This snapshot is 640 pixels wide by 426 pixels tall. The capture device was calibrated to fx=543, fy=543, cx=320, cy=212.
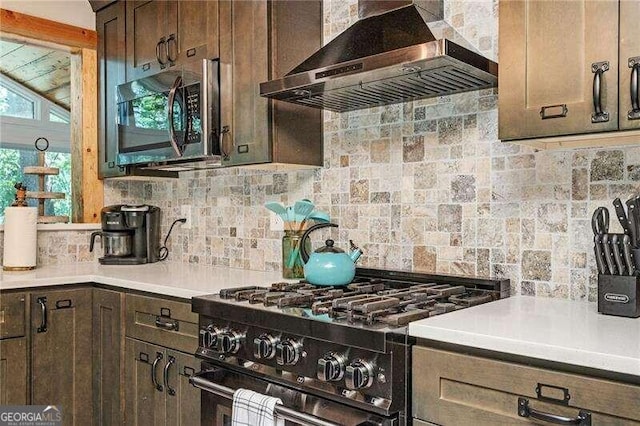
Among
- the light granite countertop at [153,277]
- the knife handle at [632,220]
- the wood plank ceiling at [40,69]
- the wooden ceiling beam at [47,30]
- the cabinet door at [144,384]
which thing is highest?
the wooden ceiling beam at [47,30]

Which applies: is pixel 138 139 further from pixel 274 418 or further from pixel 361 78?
pixel 274 418

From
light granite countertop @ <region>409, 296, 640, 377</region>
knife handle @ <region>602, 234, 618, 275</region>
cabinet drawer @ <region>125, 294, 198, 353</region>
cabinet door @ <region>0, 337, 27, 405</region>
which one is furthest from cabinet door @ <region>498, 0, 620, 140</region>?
cabinet door @ <region>0, 337, 27, 405</region>

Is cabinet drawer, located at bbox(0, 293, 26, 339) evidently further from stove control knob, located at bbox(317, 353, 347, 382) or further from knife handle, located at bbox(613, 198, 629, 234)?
knife handle, located at bbox(613, 198, 629, 234)

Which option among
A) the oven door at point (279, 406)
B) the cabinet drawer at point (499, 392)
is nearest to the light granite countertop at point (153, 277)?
the oven door at point (279, 406)

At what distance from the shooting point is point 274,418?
1.58 meters

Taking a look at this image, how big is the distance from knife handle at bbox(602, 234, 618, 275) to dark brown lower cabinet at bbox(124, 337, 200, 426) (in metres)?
1.50

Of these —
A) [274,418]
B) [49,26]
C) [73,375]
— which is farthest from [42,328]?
[49,26]

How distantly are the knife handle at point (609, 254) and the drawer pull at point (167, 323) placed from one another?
158 cm

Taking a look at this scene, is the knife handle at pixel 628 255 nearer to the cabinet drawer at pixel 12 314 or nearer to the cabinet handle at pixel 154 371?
the cabinet handle at pixel 154 371

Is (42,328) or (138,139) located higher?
(138,139)

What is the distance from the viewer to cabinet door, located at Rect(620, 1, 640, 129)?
1352 mm

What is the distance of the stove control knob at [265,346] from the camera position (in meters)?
1.68

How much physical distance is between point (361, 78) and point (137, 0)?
1.75m

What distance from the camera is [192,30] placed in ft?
8.66
